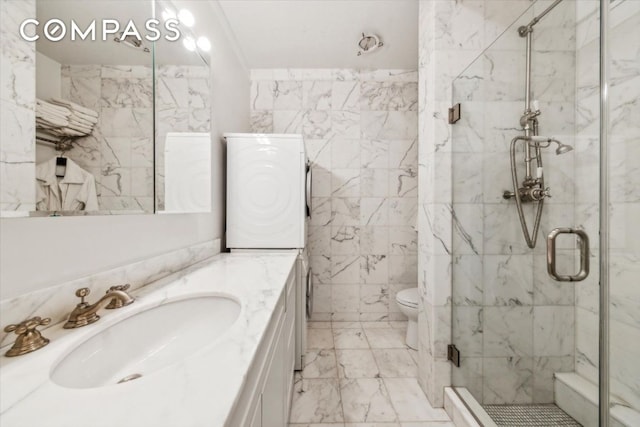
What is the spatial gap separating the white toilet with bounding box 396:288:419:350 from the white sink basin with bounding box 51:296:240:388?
5.21 feet

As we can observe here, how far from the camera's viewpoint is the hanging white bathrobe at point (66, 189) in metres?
0.69

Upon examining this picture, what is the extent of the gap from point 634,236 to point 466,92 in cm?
106

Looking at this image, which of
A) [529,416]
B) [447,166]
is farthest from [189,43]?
[529,416]

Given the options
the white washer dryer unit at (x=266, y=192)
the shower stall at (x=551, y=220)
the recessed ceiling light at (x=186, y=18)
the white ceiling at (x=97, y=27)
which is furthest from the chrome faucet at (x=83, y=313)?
the shower stall at (x=551, y=220)

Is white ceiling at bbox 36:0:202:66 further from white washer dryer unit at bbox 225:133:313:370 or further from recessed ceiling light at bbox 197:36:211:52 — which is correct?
white washer dryer unit at bbox 225:133:313:370

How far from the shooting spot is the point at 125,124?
98 cm

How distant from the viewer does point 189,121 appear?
1472 millimetres

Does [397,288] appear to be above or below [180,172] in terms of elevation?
below

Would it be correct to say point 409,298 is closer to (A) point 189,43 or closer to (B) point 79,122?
(B) point 79,122

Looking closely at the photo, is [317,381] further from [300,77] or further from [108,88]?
[300,77]

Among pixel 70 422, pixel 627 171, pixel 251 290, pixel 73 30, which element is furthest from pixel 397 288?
pixel 73 30

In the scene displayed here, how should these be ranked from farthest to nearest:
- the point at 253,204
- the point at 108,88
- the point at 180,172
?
the point at 253,204 → the point at 180,172 → the point at 108,88

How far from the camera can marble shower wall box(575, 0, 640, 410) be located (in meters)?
1.10

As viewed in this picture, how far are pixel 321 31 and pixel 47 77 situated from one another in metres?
2.02
